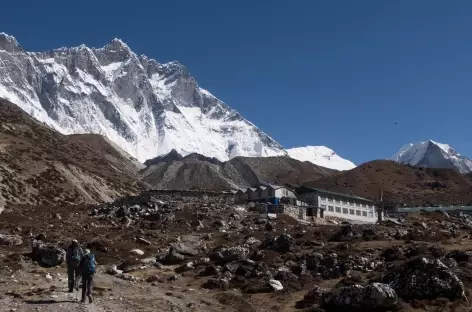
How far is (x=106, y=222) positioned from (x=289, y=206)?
112 ft

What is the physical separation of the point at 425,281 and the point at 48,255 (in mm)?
20890

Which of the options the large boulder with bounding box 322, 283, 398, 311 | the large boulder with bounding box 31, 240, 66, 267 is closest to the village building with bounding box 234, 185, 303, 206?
the large boulder with bounding box 31, 240, 66, 267

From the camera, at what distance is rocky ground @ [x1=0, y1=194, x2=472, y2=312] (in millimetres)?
23469

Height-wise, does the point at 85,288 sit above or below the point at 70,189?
below

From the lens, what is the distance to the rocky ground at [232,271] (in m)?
23.5

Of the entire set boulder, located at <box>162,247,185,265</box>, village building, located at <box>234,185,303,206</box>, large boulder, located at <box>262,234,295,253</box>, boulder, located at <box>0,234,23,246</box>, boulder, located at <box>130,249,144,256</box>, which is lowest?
boulder, located at <box>162,247,185,265</box>

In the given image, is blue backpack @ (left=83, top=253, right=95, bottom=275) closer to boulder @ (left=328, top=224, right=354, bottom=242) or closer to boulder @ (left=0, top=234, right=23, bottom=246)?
boulder @ (left=0, top=234, right=23, bottom=246)

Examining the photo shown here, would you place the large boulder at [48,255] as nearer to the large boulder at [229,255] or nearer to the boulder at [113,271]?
the boulder at [113,271]

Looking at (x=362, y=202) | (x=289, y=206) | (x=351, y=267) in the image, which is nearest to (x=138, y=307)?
(x=351, y=267)

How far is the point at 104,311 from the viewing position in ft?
70.0

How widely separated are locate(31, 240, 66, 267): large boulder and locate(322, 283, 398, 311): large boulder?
16.9 metres

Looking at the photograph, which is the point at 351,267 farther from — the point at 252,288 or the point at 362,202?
the point at 362,202

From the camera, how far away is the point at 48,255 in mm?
32344

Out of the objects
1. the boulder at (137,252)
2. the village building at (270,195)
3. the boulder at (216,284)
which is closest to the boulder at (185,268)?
the boulder at (216,284)
